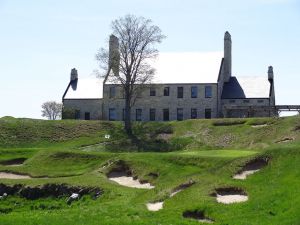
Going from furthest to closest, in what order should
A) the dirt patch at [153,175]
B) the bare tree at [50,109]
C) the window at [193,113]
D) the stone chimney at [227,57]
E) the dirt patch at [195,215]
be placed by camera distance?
the bare tree at [50,109] → the stone chimney at [227,57] → the window at [193,113] → the dirt patch at [153,175] → the dirt patch at [195,215]

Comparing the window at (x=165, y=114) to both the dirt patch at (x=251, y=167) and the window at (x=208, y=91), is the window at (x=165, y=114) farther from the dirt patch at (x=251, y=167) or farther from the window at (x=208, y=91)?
the dirt patch at (x=251, y=167)

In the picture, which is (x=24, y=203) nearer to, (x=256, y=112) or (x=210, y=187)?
(x=210, y=187)

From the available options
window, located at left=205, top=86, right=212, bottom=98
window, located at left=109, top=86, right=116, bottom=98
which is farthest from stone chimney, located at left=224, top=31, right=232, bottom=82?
window, located at left=109, top=86, right=116, bottom=98

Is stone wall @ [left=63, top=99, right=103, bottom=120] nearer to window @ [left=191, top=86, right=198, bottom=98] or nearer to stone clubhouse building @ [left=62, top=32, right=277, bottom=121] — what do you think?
stone clubhouse building @ [left=62, top=32, right=277, bottom=121]

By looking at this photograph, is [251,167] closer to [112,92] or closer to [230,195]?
[230,195]

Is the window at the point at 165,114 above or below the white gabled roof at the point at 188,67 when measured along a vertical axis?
below

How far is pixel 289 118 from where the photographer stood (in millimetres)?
58844

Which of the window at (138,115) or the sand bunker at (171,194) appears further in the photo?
the window at (138,115)

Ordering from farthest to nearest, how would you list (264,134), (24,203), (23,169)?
1. (264,134)
2. (23,169)
3. (24,203)

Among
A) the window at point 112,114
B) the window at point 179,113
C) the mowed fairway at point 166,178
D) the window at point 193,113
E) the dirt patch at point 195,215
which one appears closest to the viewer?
the mowed fairway at point 166,178

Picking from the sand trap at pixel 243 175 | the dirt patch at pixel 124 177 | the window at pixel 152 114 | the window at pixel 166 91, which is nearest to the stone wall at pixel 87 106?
the window at pixel 152 114

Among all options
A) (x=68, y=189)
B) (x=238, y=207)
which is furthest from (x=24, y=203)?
(x=238, y=207)

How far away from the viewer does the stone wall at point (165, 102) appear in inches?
3201

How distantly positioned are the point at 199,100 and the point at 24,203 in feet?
163
